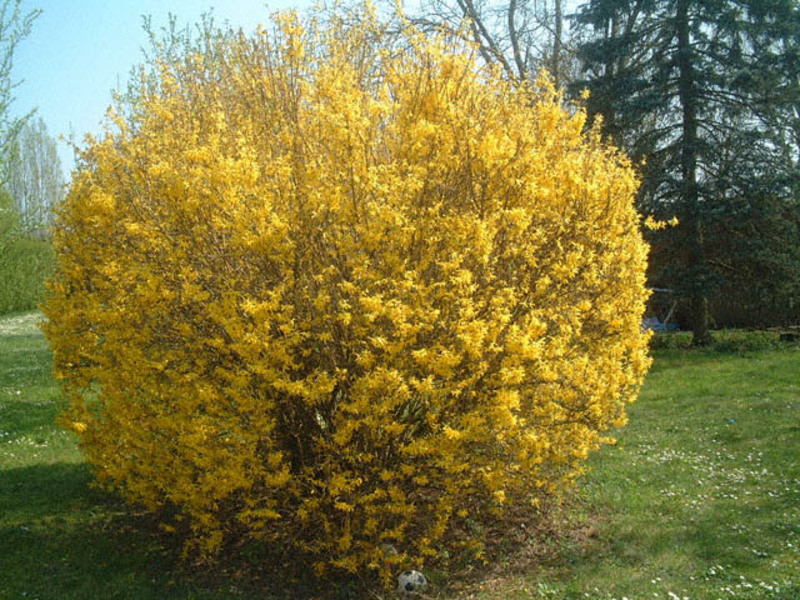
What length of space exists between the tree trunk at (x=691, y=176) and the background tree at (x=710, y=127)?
0.8 inches

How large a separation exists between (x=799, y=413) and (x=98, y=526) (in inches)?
327

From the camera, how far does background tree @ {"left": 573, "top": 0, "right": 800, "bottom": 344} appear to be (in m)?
13.8

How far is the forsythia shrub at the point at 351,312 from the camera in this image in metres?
4.15

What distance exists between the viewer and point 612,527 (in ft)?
18.8

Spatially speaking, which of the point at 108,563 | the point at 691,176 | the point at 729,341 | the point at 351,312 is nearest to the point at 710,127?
the point at 691,176

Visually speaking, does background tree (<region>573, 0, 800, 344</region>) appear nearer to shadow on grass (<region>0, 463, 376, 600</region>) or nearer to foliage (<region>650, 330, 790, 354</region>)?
foliage (<region>650, 330, 790, 354</region>)

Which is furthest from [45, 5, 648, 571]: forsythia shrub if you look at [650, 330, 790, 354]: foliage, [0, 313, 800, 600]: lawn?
[650, 330, 790, 354]: foliage

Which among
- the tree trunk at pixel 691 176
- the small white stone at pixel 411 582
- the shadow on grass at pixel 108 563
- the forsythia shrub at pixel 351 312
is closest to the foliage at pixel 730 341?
the tree trunk at pixel 691 176

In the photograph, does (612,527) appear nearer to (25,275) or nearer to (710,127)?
(710,127)

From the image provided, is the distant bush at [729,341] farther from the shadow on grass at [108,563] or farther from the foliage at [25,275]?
the foliage at [25,275]

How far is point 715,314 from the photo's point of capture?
17156mm

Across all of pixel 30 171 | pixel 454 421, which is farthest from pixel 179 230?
pixel 30 171

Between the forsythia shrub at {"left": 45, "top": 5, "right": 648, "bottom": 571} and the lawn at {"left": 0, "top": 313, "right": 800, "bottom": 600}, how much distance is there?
0.52m

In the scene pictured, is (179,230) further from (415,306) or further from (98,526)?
(98,526)
